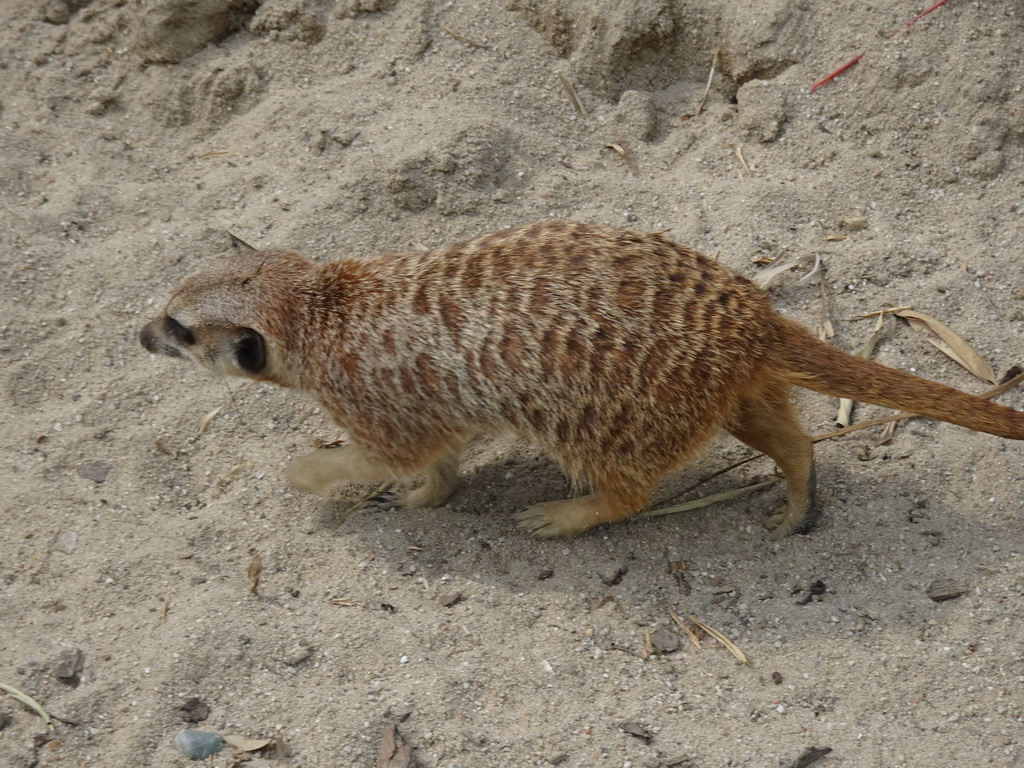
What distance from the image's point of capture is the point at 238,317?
10.2 ft

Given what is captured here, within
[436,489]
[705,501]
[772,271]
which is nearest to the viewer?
[705,501]

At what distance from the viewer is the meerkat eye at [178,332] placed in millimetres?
3182

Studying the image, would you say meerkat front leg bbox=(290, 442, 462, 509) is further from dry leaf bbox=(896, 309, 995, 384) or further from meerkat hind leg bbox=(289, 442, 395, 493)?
dry leaf bbox=(896, 309, 995, 384)

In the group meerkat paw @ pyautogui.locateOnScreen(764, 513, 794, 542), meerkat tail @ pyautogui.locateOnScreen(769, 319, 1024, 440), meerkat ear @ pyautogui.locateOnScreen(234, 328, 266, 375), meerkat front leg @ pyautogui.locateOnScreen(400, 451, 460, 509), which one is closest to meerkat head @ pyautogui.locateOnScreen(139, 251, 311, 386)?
meerkat ear @ pyautogui.locateOnScreen(234, 328, 266, 375)

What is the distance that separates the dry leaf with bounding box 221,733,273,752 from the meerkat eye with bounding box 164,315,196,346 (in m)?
1.24

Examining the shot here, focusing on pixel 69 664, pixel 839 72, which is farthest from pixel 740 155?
pixel 69 664

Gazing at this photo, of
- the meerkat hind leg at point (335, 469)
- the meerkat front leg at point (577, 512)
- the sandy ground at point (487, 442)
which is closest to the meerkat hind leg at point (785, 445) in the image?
the sandy ground at point (487, 442)

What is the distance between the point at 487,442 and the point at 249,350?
0.97 m

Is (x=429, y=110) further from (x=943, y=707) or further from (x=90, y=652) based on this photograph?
(x=943, y=707)

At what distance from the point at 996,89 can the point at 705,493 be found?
206 cm

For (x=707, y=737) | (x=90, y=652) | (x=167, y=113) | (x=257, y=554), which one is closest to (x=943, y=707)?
(x=707, y=737)

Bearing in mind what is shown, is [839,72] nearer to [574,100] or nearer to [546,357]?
[574,100]

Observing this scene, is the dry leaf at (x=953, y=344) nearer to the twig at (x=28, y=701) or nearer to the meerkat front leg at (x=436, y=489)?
the meerkat front leg at (x=436, y=489)

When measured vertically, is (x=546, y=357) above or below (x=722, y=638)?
above
